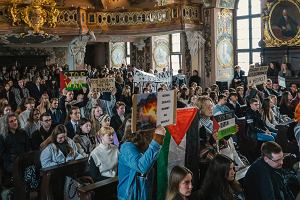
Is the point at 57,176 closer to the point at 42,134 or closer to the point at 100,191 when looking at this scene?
the point at 100,191

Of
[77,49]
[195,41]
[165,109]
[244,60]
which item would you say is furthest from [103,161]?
[244,60]

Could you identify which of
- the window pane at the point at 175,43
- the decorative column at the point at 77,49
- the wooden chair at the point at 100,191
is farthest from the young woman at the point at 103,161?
the window pane at the point at 175,43

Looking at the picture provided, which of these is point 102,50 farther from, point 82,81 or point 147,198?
point 147,198

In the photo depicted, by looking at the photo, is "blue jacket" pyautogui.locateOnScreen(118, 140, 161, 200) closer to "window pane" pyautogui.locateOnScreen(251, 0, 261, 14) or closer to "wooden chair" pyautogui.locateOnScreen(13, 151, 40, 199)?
"wooden chair" pyautogui.locateOnScreen(13, 151, 40, 199)

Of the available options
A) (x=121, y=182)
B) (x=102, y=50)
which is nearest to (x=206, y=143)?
(x=121, y=182)

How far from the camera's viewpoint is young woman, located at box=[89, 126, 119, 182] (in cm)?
647

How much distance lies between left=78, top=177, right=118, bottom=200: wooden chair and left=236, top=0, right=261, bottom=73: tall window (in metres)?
17.7

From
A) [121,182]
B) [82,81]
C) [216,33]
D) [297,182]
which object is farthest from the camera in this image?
[216,33]

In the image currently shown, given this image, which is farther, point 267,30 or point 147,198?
point 267,30

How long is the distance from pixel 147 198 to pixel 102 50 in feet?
89.6

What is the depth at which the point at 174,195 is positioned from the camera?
440 cm

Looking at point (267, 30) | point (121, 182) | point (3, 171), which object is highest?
point (267, 30)

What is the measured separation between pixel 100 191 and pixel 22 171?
93.8 inches

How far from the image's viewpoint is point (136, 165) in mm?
4793
